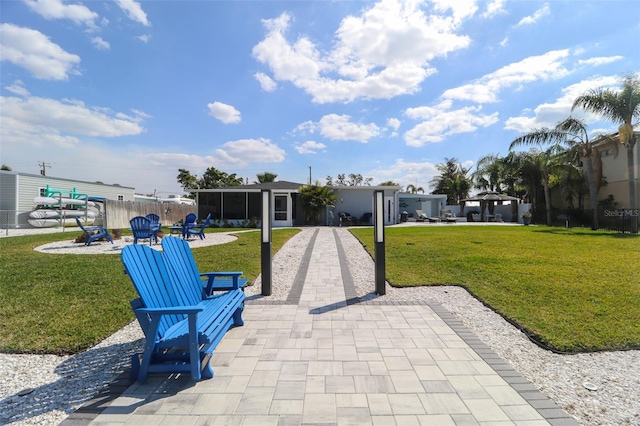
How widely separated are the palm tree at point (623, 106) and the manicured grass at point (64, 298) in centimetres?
2004

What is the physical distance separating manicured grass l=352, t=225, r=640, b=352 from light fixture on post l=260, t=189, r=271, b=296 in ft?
8.07

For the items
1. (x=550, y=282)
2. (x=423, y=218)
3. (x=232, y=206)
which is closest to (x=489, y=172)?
(x=423, y=218)

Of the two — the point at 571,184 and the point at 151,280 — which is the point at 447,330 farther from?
the point at 571,184

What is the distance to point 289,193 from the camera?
20203mm

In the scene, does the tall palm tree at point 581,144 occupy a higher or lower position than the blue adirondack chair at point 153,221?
higher

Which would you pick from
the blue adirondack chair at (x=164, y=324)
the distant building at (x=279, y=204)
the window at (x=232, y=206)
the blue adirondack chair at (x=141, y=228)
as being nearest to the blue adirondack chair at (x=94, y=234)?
the blue adirondack chair at (x=141, y=228)

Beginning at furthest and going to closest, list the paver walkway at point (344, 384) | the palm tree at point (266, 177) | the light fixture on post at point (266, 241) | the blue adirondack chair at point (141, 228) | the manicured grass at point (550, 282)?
the palm tree at point (266, 177), the blue adirondack chair at point (141, 228), the light fixture on post at point (266, 241), the manicured grass at point (550, 282), the paver walkway at point (344, 384)

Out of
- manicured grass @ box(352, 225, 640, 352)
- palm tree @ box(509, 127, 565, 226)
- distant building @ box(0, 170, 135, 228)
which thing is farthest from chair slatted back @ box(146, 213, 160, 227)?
palm tree @ box(509, 127, 565, 226)

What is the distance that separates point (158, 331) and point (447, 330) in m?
3.19

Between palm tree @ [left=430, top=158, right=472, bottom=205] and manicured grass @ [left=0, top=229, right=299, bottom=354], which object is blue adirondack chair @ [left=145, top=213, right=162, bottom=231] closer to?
manicured grass @ [left=0, top=229, right=299, bottom=354]

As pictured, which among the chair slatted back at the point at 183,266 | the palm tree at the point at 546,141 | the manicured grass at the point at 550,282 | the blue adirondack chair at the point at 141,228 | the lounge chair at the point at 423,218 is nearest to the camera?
the chair slatted back at the point at 183,266

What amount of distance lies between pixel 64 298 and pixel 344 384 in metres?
4.94

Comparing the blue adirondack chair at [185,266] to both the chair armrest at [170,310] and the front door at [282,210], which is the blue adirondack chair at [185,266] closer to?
the chair armrest at [170,310]

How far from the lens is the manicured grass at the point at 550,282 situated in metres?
3.56
